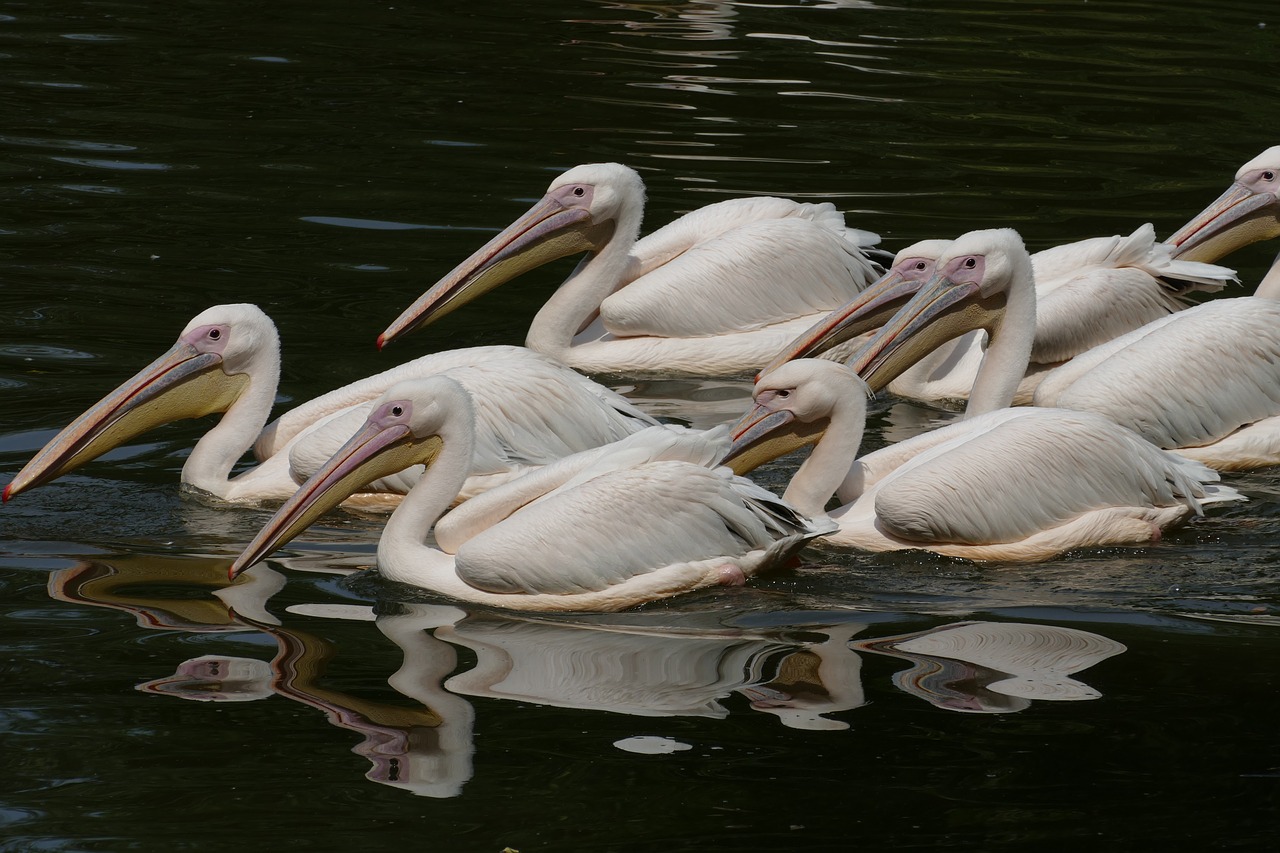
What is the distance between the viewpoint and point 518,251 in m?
7.73

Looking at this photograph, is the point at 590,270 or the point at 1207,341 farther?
the point at 590,270

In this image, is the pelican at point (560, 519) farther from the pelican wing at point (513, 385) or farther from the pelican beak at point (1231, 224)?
the pelican beak at point (1231, 224)

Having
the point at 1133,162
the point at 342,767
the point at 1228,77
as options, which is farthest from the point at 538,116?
the point at 342,767

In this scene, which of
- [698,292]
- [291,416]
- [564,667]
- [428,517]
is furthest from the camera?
[698,292]

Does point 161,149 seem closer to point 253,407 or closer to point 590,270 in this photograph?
point 590,270

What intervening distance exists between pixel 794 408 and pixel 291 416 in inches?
69.8

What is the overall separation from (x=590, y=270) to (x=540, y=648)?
3499 mm

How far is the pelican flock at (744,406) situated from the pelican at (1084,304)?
12 mm

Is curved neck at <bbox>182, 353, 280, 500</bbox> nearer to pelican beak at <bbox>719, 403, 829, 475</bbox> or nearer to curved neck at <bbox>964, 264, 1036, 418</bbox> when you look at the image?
pelican beak at <bbox>719, 403, 829, 475</bbox>

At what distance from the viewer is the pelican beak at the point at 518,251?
24.5 feet

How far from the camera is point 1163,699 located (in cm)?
443

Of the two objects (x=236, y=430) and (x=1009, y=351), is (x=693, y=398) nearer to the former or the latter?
(x=1009, y=351)

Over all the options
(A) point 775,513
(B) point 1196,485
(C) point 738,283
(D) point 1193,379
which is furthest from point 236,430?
(D) point 1193,379

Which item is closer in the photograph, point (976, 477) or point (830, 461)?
point (976, 477)
